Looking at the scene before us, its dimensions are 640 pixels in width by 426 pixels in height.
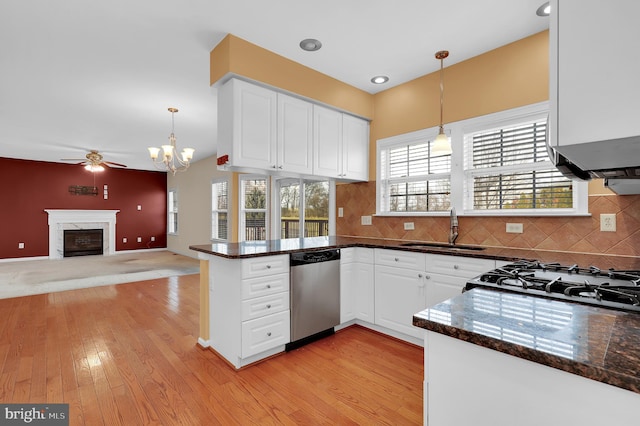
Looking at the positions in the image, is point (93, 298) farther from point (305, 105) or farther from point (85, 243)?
point (85, 243)

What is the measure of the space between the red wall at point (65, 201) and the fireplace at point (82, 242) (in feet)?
1.39

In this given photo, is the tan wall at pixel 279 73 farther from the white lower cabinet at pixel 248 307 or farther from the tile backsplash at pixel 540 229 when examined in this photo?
the white lower cabinet at pixel 248 307

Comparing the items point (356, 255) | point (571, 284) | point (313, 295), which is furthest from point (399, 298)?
point (571, 284)

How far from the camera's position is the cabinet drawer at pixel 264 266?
2395mm

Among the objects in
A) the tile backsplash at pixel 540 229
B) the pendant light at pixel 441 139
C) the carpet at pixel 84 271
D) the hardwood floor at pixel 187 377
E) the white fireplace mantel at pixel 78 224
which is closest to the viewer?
the hardwood floor at pixel 187 377

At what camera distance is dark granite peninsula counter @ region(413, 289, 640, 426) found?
2.23 feet

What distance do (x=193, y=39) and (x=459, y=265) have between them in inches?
116

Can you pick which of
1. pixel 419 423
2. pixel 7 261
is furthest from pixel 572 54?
pixel 7 261

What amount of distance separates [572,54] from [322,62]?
8.86 ft

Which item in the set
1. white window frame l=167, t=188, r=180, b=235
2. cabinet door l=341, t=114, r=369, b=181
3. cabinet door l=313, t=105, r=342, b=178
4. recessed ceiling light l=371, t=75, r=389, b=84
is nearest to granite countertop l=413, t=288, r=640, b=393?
cabinet door l=313, t=105, r=342, b=178

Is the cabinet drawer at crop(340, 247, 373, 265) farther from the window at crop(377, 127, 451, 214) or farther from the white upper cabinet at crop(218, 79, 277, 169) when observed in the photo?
the white upper cabinet at crop(218, 79, 277, 169)

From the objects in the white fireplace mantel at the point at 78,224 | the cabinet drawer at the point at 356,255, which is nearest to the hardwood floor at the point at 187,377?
the cabinet drawer at the point at 356,255

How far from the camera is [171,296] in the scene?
179 inches

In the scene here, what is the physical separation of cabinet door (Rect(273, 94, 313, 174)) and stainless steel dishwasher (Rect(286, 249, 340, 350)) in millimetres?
925
